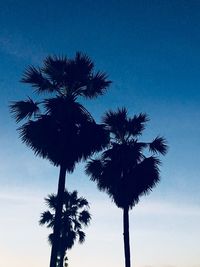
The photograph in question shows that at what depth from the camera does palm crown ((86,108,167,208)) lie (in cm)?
2195

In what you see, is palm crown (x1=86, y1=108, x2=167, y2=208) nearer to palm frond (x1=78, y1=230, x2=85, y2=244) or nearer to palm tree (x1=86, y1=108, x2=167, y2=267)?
palm tree (x1=86, y1=108, x2=167, y2=267)

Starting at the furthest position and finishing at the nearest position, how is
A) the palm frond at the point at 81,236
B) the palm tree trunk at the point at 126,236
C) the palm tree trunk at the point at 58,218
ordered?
1. the palm frond at the point at 81,236
2. the palm tree trunk at the point at 126,236
3. the palm tree trunk at the point at 58,218

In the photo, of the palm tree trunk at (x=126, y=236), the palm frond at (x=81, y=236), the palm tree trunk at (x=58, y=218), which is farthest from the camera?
the palm frond at (x=81, y=236)

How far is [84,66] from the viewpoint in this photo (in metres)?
19.5

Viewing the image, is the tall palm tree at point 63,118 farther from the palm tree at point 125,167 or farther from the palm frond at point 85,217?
the palm frond at point 85,217

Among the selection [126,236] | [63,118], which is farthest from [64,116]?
[126,236]

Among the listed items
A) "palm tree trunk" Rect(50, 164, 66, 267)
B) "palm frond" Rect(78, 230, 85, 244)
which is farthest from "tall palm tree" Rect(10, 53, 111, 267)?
"palm frond" Rect(78, 230, 85, 244)

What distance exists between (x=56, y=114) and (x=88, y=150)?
2.47 m

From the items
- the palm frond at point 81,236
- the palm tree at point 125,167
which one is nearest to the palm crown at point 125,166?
the palm tree at point 125,167

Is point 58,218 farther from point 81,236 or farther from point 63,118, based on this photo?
point 81,236

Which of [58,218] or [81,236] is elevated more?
[81,236]

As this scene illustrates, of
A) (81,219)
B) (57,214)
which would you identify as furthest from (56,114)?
(81,219)

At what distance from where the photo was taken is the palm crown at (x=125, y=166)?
22.0 m

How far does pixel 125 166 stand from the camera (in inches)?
886
